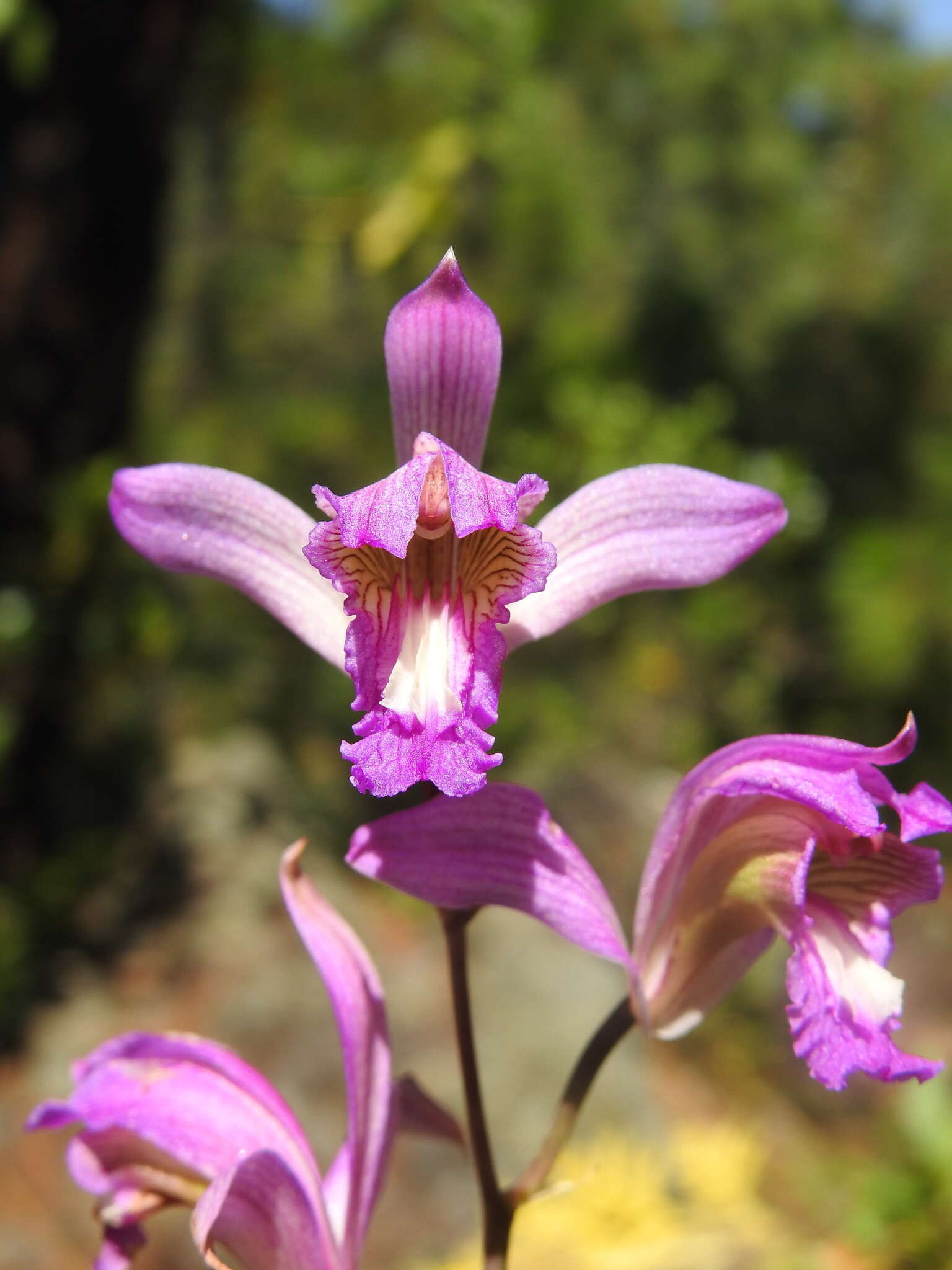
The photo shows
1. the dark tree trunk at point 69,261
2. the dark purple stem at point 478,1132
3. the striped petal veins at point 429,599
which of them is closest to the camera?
the striped petal veins at point 429,599

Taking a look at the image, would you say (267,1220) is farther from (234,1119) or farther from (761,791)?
(761,791)

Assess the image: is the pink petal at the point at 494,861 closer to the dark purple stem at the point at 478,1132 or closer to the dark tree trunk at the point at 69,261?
the dark purple stem at the point at 478,1132

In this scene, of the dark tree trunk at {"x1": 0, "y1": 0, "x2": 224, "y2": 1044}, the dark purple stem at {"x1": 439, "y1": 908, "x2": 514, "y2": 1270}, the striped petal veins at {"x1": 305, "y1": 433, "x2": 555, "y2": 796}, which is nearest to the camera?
the striped petal veins at {"x1": 305, "y1": 433, "x2": 555, "y2": 796}

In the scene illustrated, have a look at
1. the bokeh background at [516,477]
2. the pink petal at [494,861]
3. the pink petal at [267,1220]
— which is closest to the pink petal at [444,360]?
the pink petal at [494,861]

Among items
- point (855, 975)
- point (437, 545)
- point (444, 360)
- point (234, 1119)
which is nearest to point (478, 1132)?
point (234, 1119)

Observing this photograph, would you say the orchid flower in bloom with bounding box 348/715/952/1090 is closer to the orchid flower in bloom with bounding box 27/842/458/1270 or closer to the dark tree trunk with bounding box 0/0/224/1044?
the orchid flower in bloom with bounding box 27/842/458/1270

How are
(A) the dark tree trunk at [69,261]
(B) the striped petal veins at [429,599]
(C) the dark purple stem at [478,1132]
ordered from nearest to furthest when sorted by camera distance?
1. (B) the striped petal veins at [429,599]
2. (C) the dark purple stem at [478,1132]
3. (A) the dark tree trunk at [69,261]

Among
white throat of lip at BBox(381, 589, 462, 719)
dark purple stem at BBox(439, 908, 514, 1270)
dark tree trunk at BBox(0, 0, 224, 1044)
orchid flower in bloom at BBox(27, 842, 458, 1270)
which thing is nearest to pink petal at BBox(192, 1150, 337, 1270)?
orchid flower in bloom at BBox(27, 842, 458, 1270)
